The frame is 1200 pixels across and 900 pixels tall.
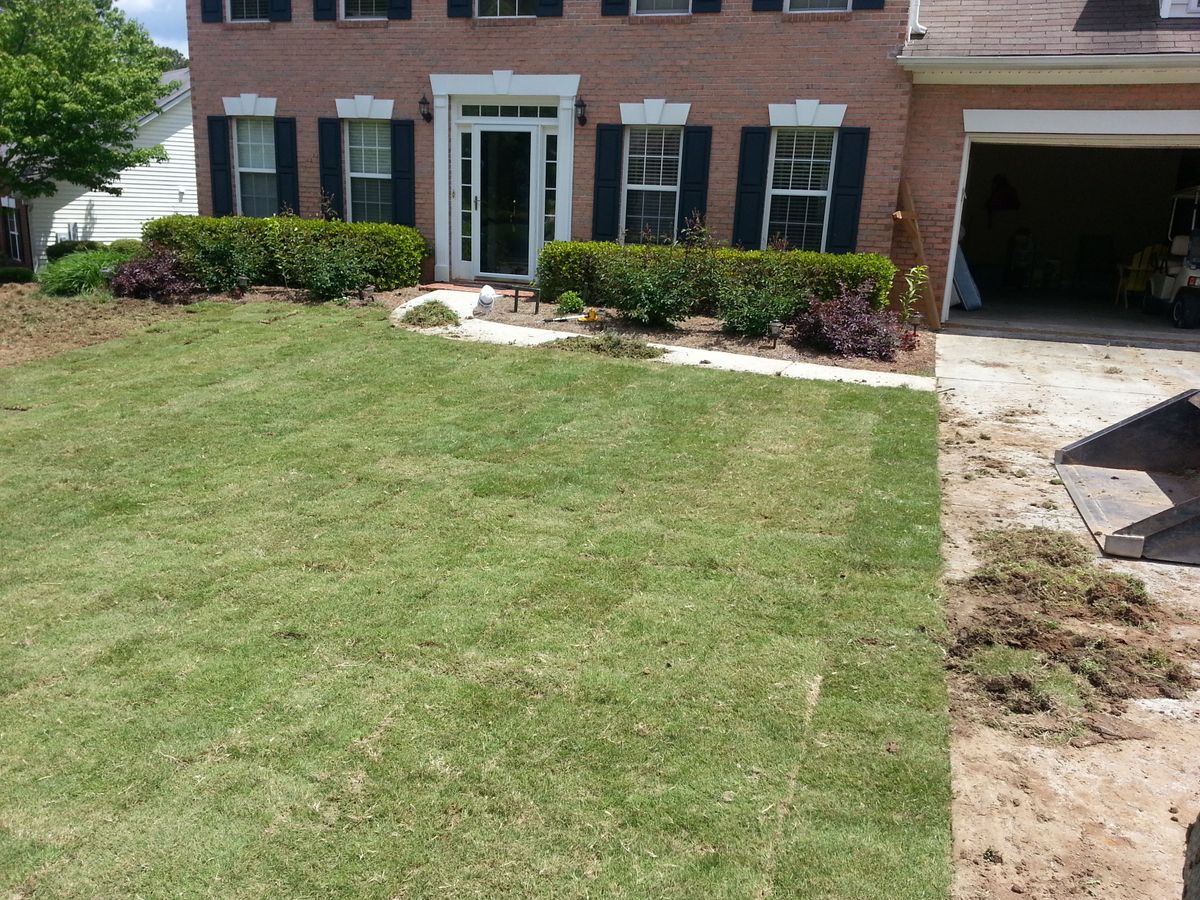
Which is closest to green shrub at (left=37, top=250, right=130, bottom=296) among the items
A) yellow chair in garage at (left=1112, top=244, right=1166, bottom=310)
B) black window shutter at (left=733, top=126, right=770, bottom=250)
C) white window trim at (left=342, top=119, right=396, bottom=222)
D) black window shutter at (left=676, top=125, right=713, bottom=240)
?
white window trim at (left=342, top=119, right=396, bottom=222)

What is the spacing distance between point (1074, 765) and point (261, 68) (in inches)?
586

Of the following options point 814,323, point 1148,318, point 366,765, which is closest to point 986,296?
point 1148,318

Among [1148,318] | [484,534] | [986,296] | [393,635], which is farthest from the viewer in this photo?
[986,296]

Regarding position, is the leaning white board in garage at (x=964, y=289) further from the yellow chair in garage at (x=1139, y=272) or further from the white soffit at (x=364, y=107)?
the white soffit at (x=364, y=107)

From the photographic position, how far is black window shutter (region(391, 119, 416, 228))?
13.9 meters

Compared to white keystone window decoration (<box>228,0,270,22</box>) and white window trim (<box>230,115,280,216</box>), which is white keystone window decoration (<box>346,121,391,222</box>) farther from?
white keystone window decoration (<box>228,0,270,22</box>)

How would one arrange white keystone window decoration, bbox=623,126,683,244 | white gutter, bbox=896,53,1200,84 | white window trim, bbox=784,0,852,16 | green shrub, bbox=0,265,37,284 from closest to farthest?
white gutter, bbox=896,53,1200,84 < white window trim, bbox=784,0,852,16 < white keystone window decoration, bbox=623,126,683,244 < green shrub, bbox=0,265,37,284

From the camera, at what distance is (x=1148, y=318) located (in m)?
13.9

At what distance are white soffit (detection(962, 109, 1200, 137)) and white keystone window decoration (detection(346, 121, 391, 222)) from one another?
817 cm

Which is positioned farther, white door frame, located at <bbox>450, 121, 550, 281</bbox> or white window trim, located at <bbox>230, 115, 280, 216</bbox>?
white window trim, located at <bbox>230, 115, 280, 216</bbox>

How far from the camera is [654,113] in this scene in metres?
12.6

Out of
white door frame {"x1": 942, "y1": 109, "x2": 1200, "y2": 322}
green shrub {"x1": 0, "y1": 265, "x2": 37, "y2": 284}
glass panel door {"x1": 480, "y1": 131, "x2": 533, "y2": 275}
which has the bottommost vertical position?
green shrub {"x1": 0, "y1": 265, "x2": 37, "y2": 284}

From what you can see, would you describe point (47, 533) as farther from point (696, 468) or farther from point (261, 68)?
point (261, 68)

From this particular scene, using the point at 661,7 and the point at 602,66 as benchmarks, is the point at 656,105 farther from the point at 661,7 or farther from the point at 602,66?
the point at 661,7
